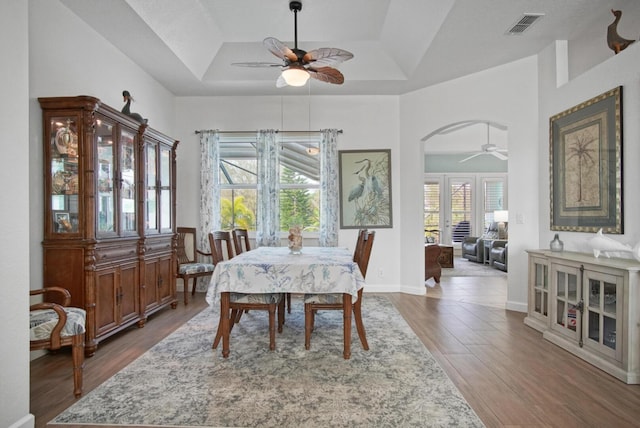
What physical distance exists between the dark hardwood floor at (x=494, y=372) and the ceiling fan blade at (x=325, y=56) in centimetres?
262

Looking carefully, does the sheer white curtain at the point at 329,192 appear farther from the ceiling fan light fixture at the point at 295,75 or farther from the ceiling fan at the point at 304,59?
the ceiling fan light fixture at the point at 295,75

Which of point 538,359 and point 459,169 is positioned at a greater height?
point 459,169

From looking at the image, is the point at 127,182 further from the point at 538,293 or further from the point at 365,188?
the point at 538,293

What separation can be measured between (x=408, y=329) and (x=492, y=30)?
3103mm

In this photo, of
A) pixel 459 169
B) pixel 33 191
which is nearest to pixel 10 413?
pixel 33 191

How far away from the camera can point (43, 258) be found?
9.45ft

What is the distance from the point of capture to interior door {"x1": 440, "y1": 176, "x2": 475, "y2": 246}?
987 cm

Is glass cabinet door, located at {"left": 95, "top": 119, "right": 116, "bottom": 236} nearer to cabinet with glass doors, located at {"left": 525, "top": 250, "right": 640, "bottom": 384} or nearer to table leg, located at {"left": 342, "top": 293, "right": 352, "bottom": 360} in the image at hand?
table leg, located at {"left": 342, "top": 293, "right": 352, "bottom": 360}

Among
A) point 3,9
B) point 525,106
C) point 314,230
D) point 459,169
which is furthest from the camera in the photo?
point 459,169

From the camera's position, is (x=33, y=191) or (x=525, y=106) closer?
(x=33, y=191)

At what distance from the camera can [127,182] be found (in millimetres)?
3531

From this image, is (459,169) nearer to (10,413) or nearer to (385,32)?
(385,32)

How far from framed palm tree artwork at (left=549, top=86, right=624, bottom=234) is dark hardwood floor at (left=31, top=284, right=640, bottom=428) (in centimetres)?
119

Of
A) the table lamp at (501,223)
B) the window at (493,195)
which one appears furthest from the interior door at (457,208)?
the table lamp at (501,223)
